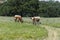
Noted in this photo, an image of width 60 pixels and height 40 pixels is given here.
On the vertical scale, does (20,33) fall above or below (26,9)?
above

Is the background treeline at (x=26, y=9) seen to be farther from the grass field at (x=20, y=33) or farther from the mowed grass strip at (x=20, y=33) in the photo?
the mowed grass strip at (x=20, y=33)

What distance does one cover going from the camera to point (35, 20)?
2266 centimetres

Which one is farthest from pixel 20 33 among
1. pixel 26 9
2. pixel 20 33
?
pixel 26 9

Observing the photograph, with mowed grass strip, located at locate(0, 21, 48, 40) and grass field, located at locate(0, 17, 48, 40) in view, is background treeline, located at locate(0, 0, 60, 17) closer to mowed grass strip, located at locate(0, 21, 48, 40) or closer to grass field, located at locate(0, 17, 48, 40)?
grass field, located at locate(0, 17, 48, 40)

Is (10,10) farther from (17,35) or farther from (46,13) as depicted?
(17,35)

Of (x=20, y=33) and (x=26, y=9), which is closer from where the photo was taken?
(x=20, y=33)

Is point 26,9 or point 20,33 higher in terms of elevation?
point 20,33

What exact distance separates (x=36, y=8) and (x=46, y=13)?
1672 millimetres

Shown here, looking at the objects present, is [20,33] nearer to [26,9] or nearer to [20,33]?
[20,33]

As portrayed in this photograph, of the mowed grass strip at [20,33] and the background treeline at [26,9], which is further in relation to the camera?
the background treeline at [26,9]

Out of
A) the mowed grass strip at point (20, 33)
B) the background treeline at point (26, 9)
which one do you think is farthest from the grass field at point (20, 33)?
the background treeline at point (26, 9)

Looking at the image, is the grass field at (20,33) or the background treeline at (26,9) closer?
the grass field at (20,33)

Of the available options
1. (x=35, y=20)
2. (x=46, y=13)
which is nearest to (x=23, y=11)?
(x=46, y=13)

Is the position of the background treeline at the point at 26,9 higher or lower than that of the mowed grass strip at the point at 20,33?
lower
